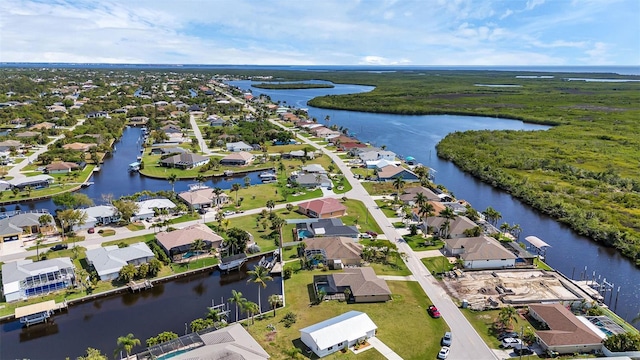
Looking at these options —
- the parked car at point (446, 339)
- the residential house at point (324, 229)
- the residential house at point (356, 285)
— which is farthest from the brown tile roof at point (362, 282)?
the residential house at point (324, 229)

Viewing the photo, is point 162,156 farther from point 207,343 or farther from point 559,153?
point 559,153

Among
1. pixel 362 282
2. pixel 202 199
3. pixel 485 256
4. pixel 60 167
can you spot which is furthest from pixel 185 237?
pixel 60 167

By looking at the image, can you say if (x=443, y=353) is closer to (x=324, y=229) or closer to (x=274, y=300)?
(x=274, y=300)

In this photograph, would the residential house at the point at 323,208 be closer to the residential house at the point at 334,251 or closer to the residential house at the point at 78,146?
the residential house at the point at 334,251

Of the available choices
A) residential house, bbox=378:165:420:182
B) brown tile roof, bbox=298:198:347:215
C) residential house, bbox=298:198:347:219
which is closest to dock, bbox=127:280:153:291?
residential house, bbox=298:198:347:219

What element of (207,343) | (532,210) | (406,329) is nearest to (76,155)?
(207,343)
